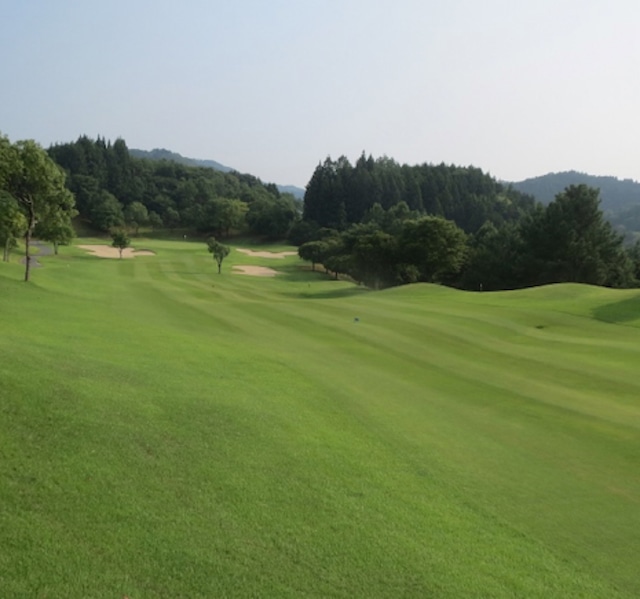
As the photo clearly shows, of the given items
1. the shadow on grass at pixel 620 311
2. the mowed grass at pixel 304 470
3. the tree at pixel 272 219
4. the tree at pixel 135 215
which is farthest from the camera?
the tree at pixel 135 215

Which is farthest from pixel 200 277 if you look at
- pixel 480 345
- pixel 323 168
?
pixel 323 168

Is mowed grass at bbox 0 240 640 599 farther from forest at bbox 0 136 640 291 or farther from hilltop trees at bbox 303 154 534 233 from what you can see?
hilltop trees at bbox 303 154 534 233

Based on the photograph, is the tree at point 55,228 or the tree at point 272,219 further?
the tree at point 272,219

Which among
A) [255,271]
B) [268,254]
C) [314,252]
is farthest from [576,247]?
[268,254]

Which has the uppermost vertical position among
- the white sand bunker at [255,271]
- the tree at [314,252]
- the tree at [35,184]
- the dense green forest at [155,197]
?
the dense green forest at [155,197]

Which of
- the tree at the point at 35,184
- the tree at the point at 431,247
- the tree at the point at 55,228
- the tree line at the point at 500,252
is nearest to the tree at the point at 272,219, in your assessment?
the tree line at the point at 500,252

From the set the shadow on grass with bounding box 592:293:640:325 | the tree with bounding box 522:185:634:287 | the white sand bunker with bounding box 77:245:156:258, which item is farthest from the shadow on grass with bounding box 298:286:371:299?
the white sand bunker with bounding box 77:245:156:258

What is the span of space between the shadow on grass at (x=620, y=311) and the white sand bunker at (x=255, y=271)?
50085 millimetres

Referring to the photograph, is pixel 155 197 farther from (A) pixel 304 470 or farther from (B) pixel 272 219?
(A) pixel 304 470

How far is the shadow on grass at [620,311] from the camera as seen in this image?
27.7m

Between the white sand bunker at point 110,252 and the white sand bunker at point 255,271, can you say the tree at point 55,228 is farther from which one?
the white sand bunker at point 255,271

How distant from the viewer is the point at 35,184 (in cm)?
3089

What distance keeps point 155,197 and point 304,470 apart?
487 feet

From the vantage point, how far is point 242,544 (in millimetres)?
6324
